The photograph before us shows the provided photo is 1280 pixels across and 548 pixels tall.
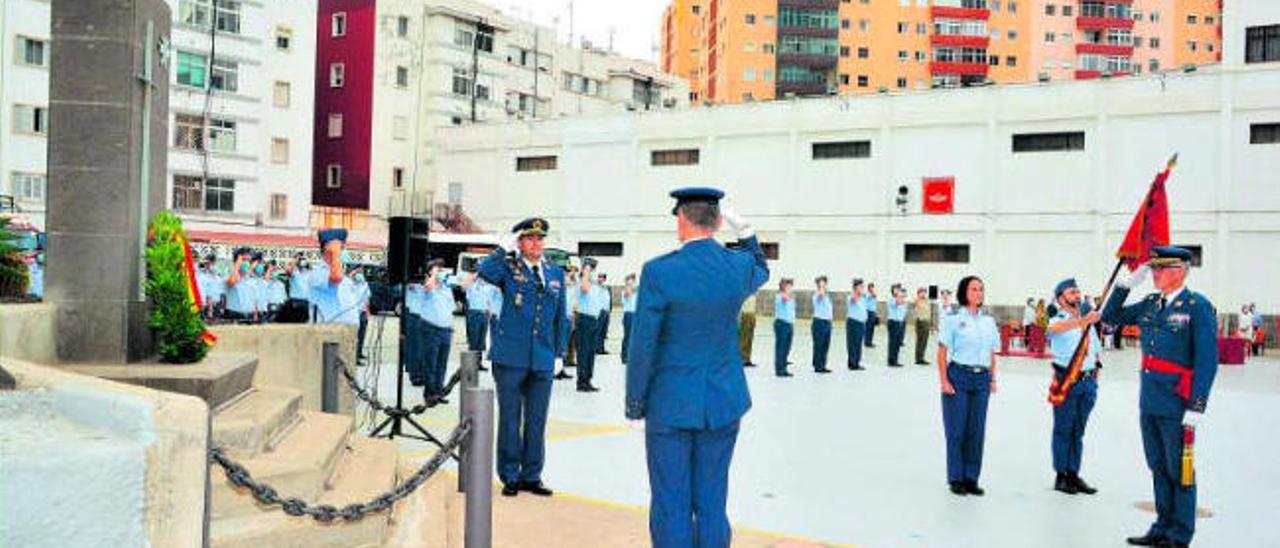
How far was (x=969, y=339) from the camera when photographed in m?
8.42

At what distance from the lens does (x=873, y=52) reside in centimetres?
7900

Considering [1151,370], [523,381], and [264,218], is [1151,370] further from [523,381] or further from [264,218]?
[264,218]

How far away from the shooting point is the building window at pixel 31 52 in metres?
36.2

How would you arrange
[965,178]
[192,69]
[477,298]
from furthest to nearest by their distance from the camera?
[192,69] < [965,178] < [477,298]

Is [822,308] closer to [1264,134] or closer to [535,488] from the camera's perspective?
[535,488]

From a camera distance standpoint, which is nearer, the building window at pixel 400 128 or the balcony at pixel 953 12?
the building window at pixel 400 128

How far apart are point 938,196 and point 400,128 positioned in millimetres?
25121

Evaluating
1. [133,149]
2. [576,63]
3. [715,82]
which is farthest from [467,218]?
[133,149]

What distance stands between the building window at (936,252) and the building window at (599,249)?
12325 mm

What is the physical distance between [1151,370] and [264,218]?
41626 millimetres

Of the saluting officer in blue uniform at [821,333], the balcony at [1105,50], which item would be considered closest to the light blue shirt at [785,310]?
the saluting officer in blue uniform at [821,333]

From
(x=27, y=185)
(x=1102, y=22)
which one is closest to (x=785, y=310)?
(x=27, y=185)

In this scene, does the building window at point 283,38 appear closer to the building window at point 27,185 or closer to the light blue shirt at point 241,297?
the building window at point 27,185

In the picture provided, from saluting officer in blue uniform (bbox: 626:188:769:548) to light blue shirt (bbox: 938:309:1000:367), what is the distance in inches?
150
